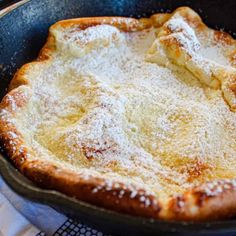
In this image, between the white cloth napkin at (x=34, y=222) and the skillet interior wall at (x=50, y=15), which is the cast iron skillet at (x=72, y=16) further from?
the white cloth napkin at (x=34, y=222)

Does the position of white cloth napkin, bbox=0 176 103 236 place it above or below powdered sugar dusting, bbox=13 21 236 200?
below

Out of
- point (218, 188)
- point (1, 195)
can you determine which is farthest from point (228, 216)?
point (1, 195)

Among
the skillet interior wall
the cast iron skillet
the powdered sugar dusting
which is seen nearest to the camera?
the cast iron skillet

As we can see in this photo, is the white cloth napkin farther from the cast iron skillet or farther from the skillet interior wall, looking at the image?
the skillet interior wall

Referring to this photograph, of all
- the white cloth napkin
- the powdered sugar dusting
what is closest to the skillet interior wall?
the powdered sugar dusting

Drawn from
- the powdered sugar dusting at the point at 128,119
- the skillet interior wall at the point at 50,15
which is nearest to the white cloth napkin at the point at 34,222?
the powdered sugar dusting at the point at 128,119
